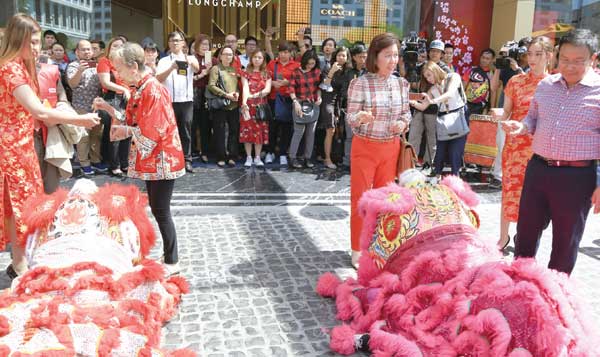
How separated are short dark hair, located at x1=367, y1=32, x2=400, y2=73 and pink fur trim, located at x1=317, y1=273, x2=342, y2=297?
1.60m

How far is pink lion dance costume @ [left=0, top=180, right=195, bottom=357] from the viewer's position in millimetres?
2152

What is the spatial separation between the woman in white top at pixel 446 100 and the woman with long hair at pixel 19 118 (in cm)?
445

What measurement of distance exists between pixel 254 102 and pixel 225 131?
669 millimetres

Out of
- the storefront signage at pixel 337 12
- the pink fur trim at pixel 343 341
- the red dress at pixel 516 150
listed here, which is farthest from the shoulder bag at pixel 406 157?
the storefront signage at pixel 337 12

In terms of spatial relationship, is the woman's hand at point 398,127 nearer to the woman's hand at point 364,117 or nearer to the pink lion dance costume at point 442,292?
the woman's hand at point 364,117

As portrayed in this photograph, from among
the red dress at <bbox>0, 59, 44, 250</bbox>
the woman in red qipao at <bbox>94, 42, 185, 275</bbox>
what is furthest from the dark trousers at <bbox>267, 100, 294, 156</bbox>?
the red dress at <bbox>0, 59, 44, 250</bbox>

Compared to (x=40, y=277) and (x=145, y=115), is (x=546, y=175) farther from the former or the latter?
(x=40, y=277)

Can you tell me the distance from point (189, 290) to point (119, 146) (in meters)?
4.25

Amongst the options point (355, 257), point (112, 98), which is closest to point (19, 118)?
point (355, 257)

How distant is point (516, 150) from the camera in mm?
4293

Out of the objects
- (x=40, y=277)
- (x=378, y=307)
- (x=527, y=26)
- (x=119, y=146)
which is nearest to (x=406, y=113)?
(x=378, y=307)

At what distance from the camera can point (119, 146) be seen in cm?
735

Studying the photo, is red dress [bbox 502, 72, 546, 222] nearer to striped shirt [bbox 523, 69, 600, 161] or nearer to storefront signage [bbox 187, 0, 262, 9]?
striped shirt [bbox 523, 69, 600, 161]

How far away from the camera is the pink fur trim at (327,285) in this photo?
11.8 feet
